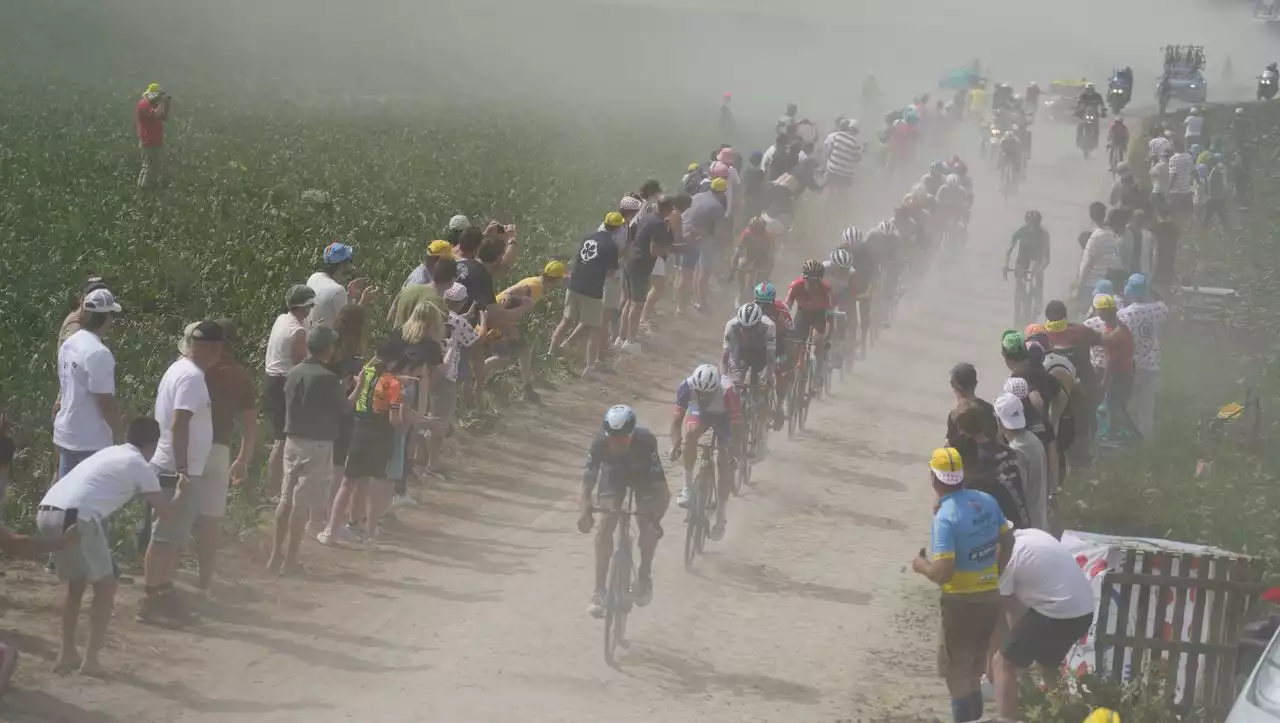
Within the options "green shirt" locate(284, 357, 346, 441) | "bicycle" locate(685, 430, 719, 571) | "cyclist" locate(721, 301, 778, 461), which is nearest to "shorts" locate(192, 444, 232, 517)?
"green shirt" locate(284, 357, 346, 441)

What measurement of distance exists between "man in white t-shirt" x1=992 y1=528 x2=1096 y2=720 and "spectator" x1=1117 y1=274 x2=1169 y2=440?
25.5 feet

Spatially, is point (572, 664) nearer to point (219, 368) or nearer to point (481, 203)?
point (219, 368)

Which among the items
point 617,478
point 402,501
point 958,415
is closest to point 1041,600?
point 958,415

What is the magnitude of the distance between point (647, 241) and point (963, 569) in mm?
10746

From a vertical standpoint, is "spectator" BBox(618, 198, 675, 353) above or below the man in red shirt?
below

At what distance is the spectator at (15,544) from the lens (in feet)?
31.3

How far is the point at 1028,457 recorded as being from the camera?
11828 millimetres

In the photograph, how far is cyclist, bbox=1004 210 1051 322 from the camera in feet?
80.2

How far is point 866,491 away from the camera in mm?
17328

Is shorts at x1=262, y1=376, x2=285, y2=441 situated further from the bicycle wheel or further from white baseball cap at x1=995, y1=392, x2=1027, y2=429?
white baseball cap at x1=995, y1=392, x2=1027, y2=429

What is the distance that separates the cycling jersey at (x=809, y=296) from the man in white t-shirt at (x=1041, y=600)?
884cm

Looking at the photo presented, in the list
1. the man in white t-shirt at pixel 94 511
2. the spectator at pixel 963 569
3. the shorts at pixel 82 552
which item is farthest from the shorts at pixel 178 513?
the spectator at pixel 963 569

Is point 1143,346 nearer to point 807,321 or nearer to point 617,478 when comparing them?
point 807,321

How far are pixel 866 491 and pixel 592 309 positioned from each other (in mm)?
4101
